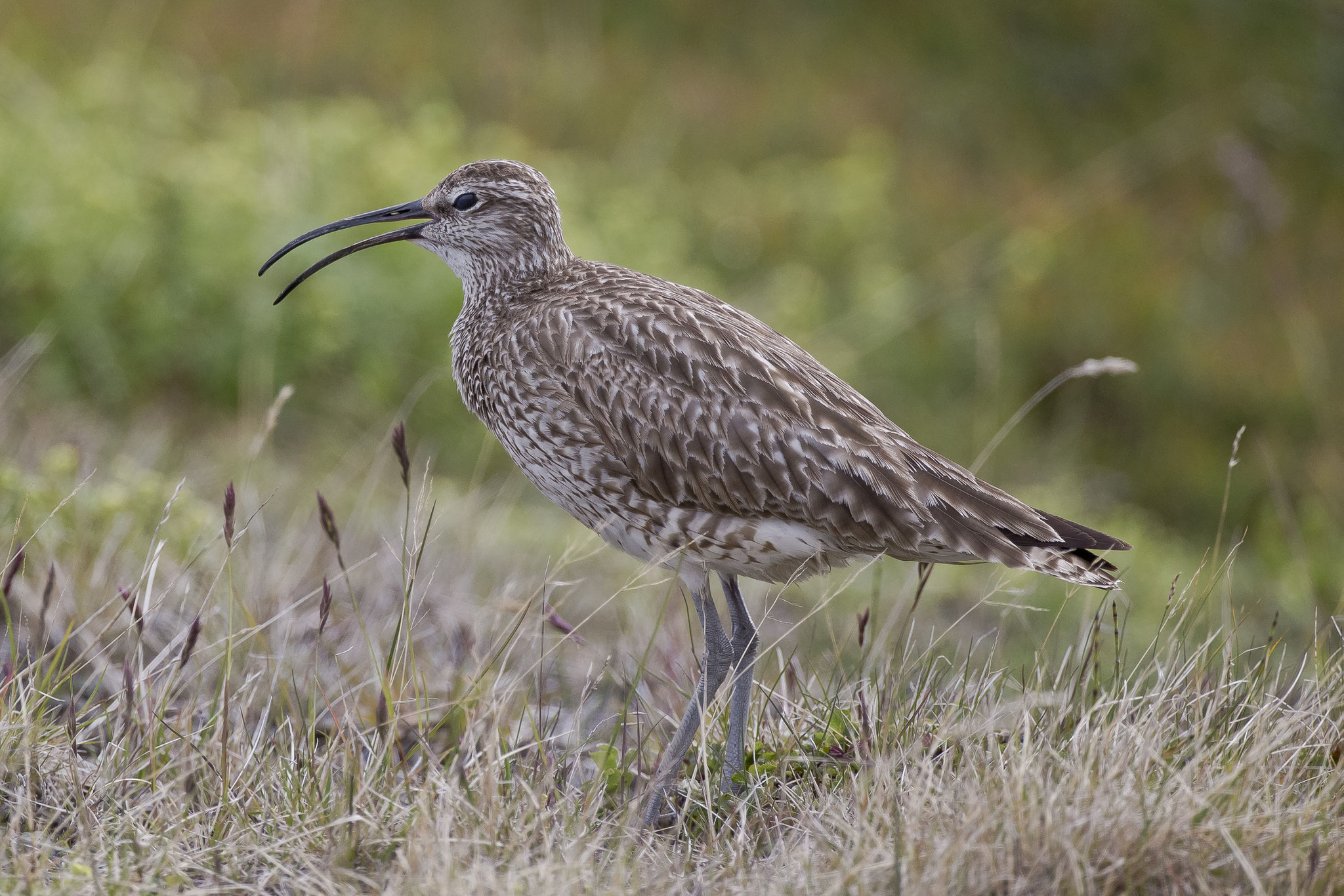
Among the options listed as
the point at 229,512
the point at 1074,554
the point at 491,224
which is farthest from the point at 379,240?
the point at 1074,554

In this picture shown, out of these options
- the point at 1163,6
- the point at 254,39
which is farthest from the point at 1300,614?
the point at 254,39

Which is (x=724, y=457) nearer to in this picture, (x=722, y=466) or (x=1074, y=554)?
(x=722, y=466)

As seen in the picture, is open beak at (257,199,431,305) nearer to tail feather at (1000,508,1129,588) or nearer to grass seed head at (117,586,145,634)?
grass seed head at (117,586,145,634)

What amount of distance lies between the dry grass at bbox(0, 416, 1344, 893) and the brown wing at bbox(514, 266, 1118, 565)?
1.28ft

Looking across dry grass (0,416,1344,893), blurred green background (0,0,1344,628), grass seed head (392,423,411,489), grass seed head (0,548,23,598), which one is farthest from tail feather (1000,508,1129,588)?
blurred green background (0,0,1344,628)

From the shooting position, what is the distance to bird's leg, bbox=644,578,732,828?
3.70 meters

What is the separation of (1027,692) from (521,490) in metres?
5.17

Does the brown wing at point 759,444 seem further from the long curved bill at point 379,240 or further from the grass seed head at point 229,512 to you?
the grass seed head at point 229,512

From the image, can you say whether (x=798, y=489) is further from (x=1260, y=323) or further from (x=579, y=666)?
(x=1260, y=323)

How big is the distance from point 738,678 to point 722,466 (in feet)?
2.13

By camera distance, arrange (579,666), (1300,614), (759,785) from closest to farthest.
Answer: (759,785)
(579,666)
(1300,614)

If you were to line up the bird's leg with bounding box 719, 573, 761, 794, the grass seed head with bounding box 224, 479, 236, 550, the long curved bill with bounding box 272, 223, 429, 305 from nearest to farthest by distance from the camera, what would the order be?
the grass seed head with bounding box 224, 479, 236, 550, the bird's leg with bounding box 719, 573, 761, 794, the long curved bill with bounding box 272, 223, 429, 305

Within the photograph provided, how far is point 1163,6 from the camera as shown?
14.0m

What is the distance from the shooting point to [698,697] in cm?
399
